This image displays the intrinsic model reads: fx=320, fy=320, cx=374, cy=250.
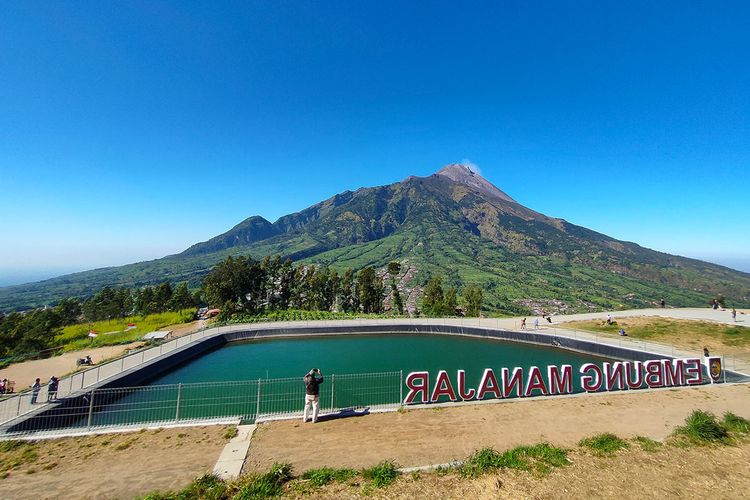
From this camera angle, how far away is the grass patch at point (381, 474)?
8250 mm

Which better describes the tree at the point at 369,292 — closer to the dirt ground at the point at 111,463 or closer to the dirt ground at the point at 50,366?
the dirt ground at the point at 50,366

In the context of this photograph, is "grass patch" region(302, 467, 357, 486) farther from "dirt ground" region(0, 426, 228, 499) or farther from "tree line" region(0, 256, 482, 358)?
"tree line" region(0, 256, 482, 358)

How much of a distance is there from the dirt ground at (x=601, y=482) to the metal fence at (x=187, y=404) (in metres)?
5.28

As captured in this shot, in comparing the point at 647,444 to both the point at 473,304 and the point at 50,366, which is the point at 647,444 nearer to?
the point at 50,366

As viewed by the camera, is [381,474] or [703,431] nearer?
[381,474]

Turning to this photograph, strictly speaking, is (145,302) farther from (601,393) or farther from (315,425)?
(601,393)

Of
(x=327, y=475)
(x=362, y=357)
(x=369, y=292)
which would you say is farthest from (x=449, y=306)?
Answer: (x=327, y=475)

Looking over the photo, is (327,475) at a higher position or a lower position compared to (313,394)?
lower

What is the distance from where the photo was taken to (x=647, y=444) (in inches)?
407

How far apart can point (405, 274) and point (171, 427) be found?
426 ft

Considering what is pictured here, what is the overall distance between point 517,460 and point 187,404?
609 inches

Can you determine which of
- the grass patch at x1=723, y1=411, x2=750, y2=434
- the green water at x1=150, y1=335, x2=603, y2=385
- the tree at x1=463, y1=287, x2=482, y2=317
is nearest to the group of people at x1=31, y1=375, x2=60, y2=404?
the green water at x1=150, y1=335, x2=603, y2=385

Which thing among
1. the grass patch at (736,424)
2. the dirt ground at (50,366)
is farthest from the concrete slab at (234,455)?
the dirt ground at (50,366)

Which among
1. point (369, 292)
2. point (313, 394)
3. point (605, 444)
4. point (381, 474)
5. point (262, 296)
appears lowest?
point (605, 444)
